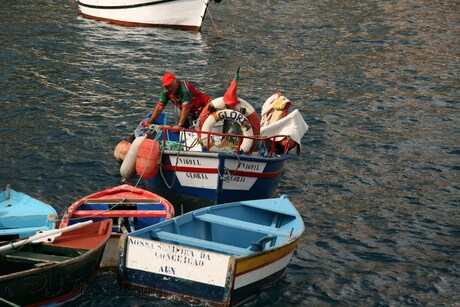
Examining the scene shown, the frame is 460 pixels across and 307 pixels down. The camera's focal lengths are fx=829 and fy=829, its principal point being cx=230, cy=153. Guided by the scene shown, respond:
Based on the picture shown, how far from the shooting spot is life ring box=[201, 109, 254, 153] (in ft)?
59.9

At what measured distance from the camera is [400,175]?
71.7 feet

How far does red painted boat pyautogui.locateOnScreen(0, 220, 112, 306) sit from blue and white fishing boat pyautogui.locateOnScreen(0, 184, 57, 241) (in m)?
0.94

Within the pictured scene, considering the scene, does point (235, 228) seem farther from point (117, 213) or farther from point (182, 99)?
point (182, 99)

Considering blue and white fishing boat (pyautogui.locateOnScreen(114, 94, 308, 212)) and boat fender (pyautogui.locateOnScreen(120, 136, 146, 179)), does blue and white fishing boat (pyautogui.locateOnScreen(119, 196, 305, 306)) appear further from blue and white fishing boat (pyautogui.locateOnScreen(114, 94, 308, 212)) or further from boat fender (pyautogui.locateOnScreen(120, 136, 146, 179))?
boat fender (pyautogui.locateOnScreen(120, 136, 146, 179))

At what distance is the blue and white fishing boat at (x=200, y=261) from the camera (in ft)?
44.6

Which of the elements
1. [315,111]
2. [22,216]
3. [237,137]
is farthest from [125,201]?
[315,111]

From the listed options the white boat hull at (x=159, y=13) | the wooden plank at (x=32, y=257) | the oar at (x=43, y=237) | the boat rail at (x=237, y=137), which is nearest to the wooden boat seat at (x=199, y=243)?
the oar at (x=43, y=237)

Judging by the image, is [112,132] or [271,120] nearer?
[271,120]

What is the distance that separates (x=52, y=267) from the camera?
13.3 m

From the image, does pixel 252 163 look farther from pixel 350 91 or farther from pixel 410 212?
pixel 350 91

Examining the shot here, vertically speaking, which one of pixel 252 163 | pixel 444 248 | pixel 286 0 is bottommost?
pixel 444 248

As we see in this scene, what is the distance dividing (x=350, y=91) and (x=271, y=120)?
1002cm

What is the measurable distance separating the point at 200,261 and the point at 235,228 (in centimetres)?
246

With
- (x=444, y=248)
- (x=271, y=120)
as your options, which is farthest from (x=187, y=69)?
(x=444, y=248)
